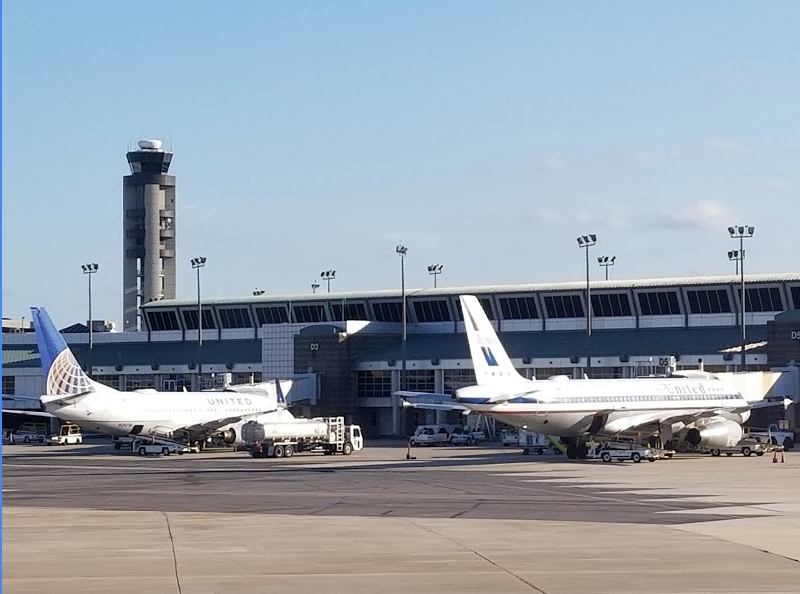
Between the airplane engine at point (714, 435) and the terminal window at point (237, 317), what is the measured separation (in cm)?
7225

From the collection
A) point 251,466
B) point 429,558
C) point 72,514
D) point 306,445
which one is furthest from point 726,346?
point 429,558

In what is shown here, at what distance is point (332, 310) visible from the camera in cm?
13425

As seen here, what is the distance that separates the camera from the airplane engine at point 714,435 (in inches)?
2872

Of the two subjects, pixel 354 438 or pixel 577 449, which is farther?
pixel 354 438

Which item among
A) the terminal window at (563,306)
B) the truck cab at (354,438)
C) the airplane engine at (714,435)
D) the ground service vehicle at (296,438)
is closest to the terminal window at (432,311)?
the terminal window at (563,306)

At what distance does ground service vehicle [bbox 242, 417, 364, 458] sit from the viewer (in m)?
78.3

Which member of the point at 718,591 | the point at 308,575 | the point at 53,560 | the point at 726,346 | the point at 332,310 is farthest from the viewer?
the point at 332,310

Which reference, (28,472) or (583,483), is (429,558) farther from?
(28,472)

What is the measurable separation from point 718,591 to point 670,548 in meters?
6.24

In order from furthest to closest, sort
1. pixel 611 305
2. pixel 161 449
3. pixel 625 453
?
1. pixel 611 305
2. pixel 161 449
3. pixel 625 453

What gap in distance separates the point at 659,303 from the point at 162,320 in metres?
56.8

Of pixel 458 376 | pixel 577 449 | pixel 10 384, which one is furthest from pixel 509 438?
pixel 10 384

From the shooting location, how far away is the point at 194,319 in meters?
142

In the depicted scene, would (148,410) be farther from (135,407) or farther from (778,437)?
(778,437)
